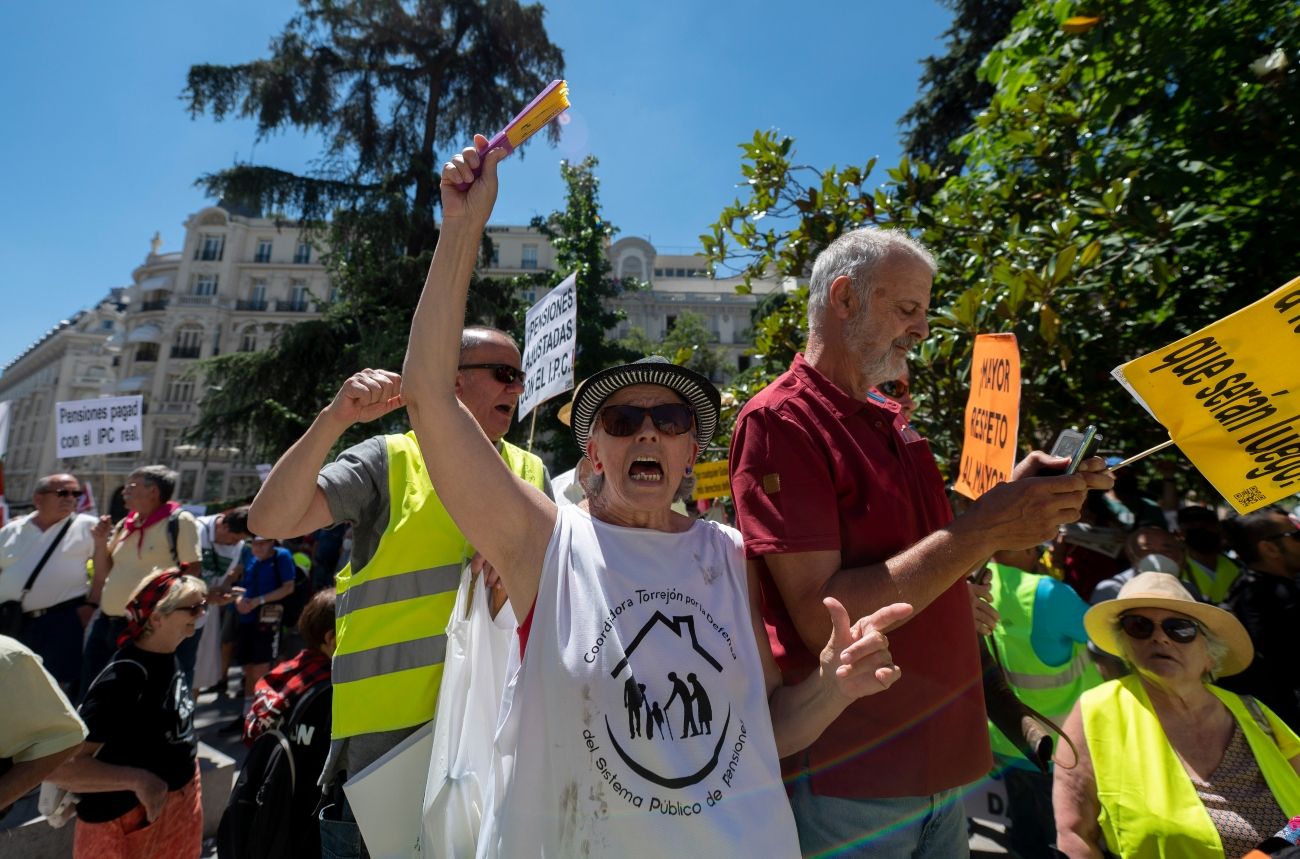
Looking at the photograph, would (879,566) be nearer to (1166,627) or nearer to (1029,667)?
(1166,627)

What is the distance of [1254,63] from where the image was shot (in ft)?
11.9

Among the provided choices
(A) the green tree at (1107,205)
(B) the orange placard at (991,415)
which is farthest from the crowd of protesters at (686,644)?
(A) the green tree at (1107,205)

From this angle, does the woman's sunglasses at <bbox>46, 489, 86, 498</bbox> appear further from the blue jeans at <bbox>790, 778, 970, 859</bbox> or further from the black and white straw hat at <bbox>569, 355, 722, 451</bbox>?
the blue jeans at <bbox>790, 778, 970, 859</bbox>

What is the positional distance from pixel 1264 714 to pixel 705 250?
4.11m

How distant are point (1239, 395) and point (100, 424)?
31.5ft

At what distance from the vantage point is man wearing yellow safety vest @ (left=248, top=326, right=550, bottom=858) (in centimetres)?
197

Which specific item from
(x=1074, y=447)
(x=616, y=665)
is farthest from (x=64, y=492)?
(x=1074, y=447)

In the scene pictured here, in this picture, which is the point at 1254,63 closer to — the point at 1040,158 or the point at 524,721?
the point at 1040,158

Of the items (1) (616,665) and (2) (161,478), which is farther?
(2) (161,478)

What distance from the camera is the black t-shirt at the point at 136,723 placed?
2828 millimetres

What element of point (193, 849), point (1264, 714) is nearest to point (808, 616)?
point (1264, 714)

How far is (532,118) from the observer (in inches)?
61.2

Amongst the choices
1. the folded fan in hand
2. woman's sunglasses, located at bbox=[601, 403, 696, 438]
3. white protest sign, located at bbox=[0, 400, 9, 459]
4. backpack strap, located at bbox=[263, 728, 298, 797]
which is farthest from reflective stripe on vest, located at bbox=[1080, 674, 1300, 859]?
white protest sign, located at bbox=[0, 400, 9, 459]

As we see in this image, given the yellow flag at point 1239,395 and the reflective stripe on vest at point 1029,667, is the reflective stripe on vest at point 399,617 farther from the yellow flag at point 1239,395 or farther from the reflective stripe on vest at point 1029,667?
the reflective stripe on vest at point 1029,667
